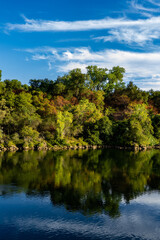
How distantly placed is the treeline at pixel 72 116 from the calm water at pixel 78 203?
18155 mm

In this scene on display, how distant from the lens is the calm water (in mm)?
11977

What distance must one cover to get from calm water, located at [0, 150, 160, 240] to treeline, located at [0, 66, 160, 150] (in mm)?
18155

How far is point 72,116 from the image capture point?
1998 inches

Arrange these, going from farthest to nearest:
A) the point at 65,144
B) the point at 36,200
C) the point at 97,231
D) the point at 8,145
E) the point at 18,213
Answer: the point at 65,144 → the point at 8,145 → the point at 36,200 → the point at 18,213 → the point at 97,231

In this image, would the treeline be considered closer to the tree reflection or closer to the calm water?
the tree reflection

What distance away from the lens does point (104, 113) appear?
62.1 m

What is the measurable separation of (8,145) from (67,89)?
1000 inches

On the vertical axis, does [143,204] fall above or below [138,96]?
below

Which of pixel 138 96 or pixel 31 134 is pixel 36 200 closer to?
pixel 31 134

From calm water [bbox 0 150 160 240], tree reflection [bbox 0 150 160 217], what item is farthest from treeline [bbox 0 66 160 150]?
calm water [bbox 0 150 160 240]

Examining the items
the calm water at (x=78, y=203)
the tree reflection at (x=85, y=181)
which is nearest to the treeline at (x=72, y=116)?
the tree reflection at (x=85, y=181)

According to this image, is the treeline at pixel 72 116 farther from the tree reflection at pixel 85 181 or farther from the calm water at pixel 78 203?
the calm water at pixel 78 203

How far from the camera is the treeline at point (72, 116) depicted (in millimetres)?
43750

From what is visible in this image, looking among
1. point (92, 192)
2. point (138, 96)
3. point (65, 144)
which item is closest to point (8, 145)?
point (65, 144)
